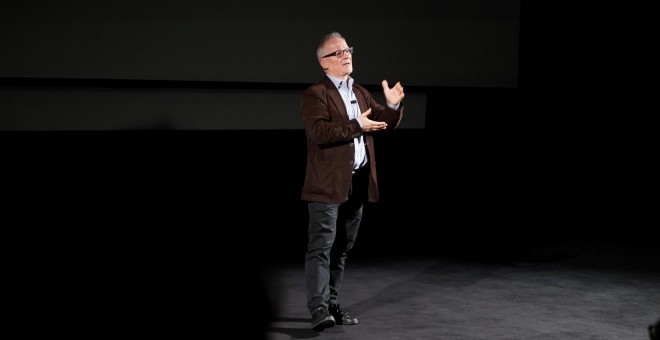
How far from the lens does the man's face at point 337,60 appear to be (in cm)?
351

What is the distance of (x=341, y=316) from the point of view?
3.70 meters

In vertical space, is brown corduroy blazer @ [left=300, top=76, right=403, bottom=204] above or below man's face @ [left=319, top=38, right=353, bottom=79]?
below

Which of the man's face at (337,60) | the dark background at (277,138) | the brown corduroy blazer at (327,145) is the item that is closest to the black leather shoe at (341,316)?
the brown corduroy blazer at (327,145)

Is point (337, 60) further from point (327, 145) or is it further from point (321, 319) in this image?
point (321, 319)

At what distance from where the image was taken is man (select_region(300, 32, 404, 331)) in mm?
3477

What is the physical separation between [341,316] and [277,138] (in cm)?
236

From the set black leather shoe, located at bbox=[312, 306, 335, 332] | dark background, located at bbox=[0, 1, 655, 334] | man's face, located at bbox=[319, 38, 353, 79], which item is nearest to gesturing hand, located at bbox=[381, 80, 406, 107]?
man's face, located at bbox=[319, 38, 353, 79]

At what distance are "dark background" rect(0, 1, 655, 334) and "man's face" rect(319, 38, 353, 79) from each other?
1.35m

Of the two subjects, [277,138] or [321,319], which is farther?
[277,138]

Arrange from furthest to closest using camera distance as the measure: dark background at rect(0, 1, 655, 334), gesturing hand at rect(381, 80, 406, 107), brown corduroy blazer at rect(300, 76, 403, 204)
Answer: dark background at rect(0, 1, 655, 334)
gesturing hand at rect(381, 80, 406, 107)
brown corduroy blazer at rect(300, 76, 403, 204)

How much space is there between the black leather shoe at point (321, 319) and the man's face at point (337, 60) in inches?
36.5

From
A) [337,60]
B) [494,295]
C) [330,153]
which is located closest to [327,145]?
[330,153]

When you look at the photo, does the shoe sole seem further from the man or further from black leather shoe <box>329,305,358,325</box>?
black leather shoe <box>329,305,358,325</box>

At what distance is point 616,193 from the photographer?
6406 mm
